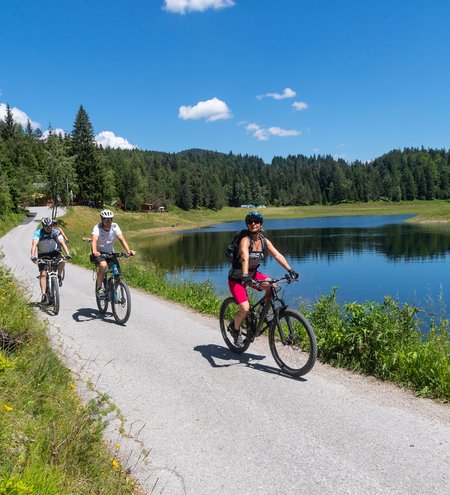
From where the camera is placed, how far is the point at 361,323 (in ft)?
21.8

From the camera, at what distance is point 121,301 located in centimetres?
923

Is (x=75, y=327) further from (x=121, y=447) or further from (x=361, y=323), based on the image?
(x=361, y=323)

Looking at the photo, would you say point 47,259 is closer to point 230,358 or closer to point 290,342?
point 230,358

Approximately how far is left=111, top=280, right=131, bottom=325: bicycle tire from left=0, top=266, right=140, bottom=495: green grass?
3572 millimetres

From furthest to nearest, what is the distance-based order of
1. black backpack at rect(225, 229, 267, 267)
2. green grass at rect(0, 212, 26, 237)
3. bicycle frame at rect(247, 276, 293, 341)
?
1. green grass at rect(0, 212, 26, 237)
2. black backpack at rect(225, 229, 267, 267)
3. bicycle frame at rect(247, 276, 293, 341)

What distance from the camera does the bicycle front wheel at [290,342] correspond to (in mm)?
6098

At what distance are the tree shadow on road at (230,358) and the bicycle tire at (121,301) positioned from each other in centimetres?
223

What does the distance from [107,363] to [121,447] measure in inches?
100

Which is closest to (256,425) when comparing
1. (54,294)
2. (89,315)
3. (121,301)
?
(121,301)

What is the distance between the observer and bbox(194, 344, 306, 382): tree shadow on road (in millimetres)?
6320

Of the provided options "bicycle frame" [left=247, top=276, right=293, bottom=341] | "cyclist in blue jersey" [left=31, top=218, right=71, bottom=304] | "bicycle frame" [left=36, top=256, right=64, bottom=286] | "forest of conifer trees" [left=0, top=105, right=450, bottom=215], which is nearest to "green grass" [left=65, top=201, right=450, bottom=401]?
"bicycle frame" [left=247, top=276, right=293, bottom=341]

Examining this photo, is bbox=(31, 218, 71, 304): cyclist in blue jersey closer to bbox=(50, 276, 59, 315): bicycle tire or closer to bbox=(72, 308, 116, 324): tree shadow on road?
bbox=(50, 276, 59, 315): bicycle tire

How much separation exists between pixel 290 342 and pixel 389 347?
1448 millimetres

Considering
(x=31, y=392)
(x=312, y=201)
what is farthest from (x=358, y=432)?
(x=312, y=201)
